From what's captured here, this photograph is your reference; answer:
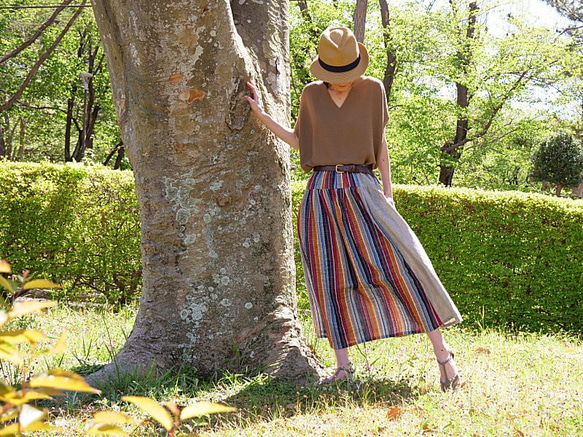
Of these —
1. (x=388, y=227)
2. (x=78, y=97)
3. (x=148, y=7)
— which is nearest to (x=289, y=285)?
(x=388, y=227)

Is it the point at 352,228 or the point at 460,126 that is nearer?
the point at 352,228

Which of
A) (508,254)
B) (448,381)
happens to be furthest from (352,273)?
(508,254)

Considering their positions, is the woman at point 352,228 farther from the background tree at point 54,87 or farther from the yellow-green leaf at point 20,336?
the background tree at point 54,87

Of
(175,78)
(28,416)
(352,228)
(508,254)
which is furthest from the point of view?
(508,254)

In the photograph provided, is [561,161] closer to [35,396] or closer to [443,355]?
[443,355]

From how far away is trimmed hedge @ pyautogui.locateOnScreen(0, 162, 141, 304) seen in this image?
7.62 meters

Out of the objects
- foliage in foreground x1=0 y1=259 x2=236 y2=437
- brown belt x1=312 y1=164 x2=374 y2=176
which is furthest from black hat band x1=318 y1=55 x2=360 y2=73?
foliage in foreground x1=0 y1=259 x2=236 y2=437

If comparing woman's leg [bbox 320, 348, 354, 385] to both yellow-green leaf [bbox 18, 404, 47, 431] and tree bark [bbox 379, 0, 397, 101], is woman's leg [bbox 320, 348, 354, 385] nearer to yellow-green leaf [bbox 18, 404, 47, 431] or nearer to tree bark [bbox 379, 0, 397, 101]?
yellow-green leaf [bbox 18, 404, 47, 431]

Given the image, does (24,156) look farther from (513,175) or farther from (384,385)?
(384,385)

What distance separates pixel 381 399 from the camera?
10.6 ft

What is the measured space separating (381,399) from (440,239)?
4.18 m

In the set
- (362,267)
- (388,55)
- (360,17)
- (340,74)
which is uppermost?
(388,55)

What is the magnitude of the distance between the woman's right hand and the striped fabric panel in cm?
50

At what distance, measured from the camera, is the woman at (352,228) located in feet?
11.1
